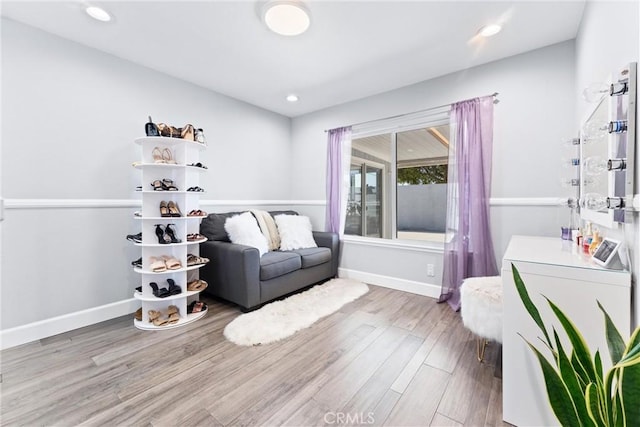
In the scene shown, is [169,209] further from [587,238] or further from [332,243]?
[587,238]

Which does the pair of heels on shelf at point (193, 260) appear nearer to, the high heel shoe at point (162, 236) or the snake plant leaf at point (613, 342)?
the high heel shoe at point (162, 236)

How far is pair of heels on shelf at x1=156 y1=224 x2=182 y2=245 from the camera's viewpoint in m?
2.26

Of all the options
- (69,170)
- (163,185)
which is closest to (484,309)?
(163,185)

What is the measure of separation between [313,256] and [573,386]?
2.46 m

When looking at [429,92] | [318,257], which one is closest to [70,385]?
[318,257]

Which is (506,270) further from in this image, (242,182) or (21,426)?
(242,182)

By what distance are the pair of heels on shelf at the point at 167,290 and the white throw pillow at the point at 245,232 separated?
2.24 feet

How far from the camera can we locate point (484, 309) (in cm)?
158

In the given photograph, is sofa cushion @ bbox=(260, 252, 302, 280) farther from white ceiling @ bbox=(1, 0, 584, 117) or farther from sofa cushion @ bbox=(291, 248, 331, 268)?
white ceiling @ bbox=(1, 0, 584, 117)

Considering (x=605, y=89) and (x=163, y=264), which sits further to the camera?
(x=163, y=264)

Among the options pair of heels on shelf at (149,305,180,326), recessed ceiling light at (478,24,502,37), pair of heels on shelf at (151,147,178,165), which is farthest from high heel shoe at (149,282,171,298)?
recessed ceiling light at (478,24,502,37)

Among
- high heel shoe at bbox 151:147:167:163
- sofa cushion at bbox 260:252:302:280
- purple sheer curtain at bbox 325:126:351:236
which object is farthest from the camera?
purple sheer curtain at bbox 325:126:351:236

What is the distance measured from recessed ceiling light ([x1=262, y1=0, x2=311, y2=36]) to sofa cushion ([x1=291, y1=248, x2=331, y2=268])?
2077mm

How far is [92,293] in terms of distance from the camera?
2307 millimetres
